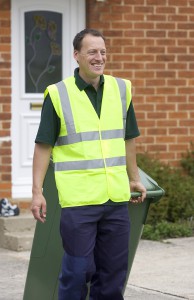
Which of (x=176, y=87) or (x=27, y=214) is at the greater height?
(x=176, y=87)

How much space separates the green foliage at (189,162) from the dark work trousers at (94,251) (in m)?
5.62

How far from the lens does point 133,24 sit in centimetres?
1111

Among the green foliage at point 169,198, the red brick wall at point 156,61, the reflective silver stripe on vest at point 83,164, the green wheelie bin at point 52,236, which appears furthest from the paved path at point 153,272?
the reflective silver stripe on vest at point 83,164

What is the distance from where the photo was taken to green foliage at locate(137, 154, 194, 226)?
10.6 m

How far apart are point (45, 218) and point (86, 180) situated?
1.82 feet

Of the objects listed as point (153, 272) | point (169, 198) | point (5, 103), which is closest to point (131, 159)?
point (153, 272)

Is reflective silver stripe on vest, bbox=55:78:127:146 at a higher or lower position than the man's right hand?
higher

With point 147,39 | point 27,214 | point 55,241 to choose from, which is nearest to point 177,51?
point 147,39

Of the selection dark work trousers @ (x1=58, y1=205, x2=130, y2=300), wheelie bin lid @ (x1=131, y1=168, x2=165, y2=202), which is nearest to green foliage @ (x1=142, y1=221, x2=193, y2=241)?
wheelie bin lid @ (x1=131, y1=168, x2=165, y2=202)

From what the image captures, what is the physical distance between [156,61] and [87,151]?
226 inches

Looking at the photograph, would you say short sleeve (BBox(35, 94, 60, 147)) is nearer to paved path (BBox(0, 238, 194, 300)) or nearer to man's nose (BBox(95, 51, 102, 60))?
man's nose (BBox(95, 51, 102, 60))

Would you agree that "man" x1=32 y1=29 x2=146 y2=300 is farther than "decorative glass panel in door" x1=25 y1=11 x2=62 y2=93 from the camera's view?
No

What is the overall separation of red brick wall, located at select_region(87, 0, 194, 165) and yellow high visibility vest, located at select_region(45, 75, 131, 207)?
531 centimetres

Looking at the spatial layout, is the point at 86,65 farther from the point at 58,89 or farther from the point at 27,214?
the point at 27,214
